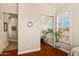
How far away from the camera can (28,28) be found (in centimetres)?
201

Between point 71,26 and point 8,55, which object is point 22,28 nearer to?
point 8,55

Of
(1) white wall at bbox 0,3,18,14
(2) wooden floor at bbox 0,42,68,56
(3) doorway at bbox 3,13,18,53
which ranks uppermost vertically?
(1) white wall at bbox 0,3,18,14

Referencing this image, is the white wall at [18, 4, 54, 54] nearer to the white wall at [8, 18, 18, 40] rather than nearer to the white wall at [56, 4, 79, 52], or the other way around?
the white wall at [8, 18, 18, 40]

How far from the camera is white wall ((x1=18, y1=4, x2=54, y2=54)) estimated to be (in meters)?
1.95

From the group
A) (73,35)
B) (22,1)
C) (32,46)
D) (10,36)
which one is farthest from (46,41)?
(22,1)

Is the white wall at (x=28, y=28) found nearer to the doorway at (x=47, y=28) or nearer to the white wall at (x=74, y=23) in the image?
the doorway at (x=47, y=28)

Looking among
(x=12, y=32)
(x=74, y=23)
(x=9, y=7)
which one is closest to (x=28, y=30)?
(x=12, y=32)

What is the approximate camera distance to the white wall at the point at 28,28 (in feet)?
6.40

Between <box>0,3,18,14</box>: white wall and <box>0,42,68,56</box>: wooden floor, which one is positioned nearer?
<box>0,3,18,14</box>: white wall

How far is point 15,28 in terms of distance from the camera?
194 centimetres

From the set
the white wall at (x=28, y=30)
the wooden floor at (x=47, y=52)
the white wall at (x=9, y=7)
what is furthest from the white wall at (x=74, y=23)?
the white wall at (x=9, y=7)

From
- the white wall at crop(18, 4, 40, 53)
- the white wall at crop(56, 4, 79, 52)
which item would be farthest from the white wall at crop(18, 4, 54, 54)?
the white wall at crop(56, 4, 79, 52)

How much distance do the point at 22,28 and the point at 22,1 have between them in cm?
46

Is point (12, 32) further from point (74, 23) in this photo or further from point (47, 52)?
point (74, 23)
